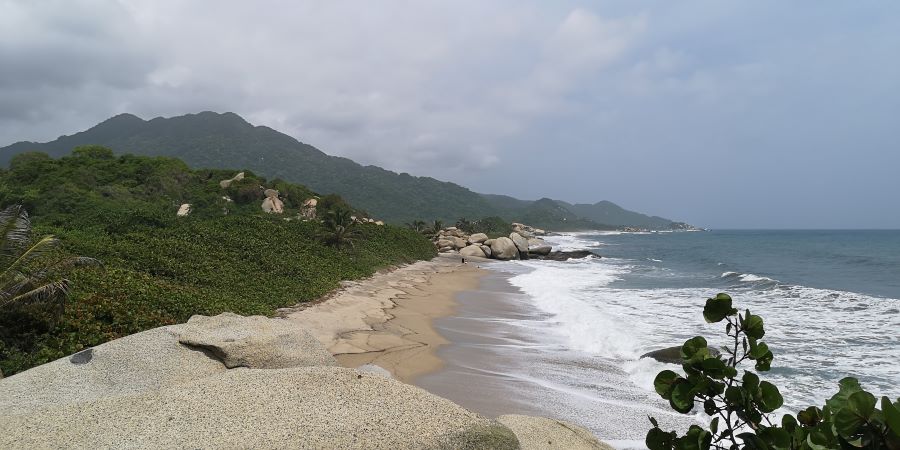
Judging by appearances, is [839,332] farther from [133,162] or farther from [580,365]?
[133,162]

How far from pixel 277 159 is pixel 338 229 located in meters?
111

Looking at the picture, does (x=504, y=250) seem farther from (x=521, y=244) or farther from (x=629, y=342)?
(x=629, y=342)

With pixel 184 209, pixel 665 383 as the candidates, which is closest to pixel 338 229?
pixel 184 209

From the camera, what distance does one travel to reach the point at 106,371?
5961 millimetres

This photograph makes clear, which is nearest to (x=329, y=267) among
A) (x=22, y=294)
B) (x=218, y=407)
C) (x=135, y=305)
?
(x=135, y=305)

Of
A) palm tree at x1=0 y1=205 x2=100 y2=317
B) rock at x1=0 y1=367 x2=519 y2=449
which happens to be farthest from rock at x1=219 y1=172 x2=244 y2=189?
rock at x1=0 y1=367 x2=519 y2=449

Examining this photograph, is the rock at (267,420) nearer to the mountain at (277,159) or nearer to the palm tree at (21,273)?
the palm tree at (21,273)

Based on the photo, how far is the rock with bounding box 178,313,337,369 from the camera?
21.4ft

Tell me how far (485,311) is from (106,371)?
11.7 metres

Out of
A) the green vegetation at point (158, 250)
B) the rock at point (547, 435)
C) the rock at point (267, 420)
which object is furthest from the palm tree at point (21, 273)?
the rock at point (547, 435)

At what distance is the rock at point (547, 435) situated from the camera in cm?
461

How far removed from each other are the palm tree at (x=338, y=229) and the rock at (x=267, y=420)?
20195mm

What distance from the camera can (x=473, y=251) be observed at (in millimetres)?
44125

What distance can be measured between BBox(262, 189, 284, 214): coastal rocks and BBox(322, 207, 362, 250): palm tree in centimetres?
817
